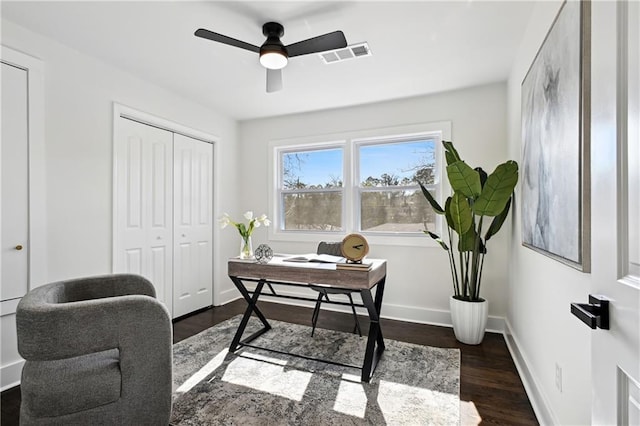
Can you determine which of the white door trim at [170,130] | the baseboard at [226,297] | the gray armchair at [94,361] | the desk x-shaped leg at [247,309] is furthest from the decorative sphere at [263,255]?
the baseboard at [226,297]

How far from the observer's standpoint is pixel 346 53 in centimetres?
260

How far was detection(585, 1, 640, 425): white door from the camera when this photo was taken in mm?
649

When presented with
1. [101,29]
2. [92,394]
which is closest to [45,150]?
[101,29]

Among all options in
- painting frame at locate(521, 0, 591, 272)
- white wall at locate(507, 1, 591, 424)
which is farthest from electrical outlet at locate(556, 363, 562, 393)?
painting frame at locate(521, 0, 591, 272)

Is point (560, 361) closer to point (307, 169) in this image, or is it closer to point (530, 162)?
point (530, 162)

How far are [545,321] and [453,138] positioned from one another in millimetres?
2156

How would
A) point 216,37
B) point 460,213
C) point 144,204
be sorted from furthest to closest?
point 144,204, point 460,213, point 216,37

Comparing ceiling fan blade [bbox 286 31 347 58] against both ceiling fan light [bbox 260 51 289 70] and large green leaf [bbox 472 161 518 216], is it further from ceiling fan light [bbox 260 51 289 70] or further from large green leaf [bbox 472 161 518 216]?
large green leaf [bbox 472 161 518 216]

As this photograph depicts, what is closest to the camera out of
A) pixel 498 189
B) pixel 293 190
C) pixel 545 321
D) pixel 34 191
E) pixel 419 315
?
pixel 545 321

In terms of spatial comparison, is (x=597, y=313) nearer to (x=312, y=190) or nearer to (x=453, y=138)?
(x=453, y=138)

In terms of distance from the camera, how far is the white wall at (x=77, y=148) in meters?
2.46

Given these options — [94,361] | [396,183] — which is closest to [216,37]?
[94,361]

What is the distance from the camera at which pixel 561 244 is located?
57.6 inches

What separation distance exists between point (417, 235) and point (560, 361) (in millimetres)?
2074
